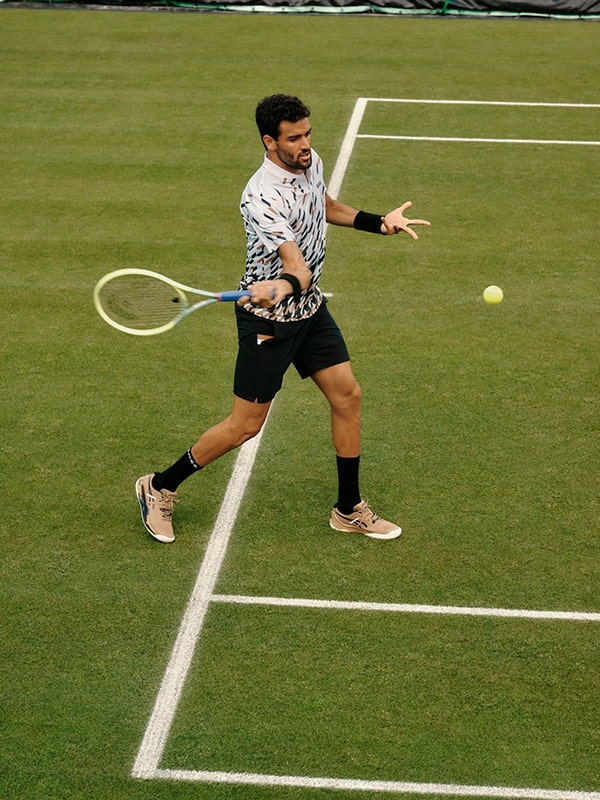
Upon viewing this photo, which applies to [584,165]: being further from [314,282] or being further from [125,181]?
[314,282]

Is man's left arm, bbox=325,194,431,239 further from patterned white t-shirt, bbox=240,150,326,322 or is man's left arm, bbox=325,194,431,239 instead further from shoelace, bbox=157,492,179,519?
shoelace, bbox=157,492,179,519

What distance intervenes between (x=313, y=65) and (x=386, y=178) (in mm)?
5345

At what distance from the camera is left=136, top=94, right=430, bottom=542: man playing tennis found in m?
5.59

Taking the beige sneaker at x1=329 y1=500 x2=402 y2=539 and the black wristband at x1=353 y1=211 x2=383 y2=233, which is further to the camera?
the beige sneaker at x1=329 y1=500 x2=402 y2=539

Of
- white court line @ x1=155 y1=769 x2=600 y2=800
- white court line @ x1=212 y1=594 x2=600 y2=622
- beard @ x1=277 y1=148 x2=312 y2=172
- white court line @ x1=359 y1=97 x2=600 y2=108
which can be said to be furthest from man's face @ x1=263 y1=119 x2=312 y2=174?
white court line @ x1=359 y1=97 x2=600 y2=108

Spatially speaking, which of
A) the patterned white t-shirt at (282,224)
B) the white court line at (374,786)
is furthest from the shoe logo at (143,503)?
the white court line at (374,786)

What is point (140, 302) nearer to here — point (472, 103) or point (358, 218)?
point (358, 218)

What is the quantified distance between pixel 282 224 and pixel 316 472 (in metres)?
2.02

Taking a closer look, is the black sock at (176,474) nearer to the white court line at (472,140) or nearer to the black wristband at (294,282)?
the black wristband at (294,282)

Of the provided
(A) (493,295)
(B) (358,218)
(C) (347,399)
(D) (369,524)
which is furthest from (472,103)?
(D) (369,524)

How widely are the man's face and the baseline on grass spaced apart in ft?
7.15

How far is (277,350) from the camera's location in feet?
19.6

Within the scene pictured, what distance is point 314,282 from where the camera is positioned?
5980mm

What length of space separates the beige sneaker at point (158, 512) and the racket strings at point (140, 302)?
38.8 inches
